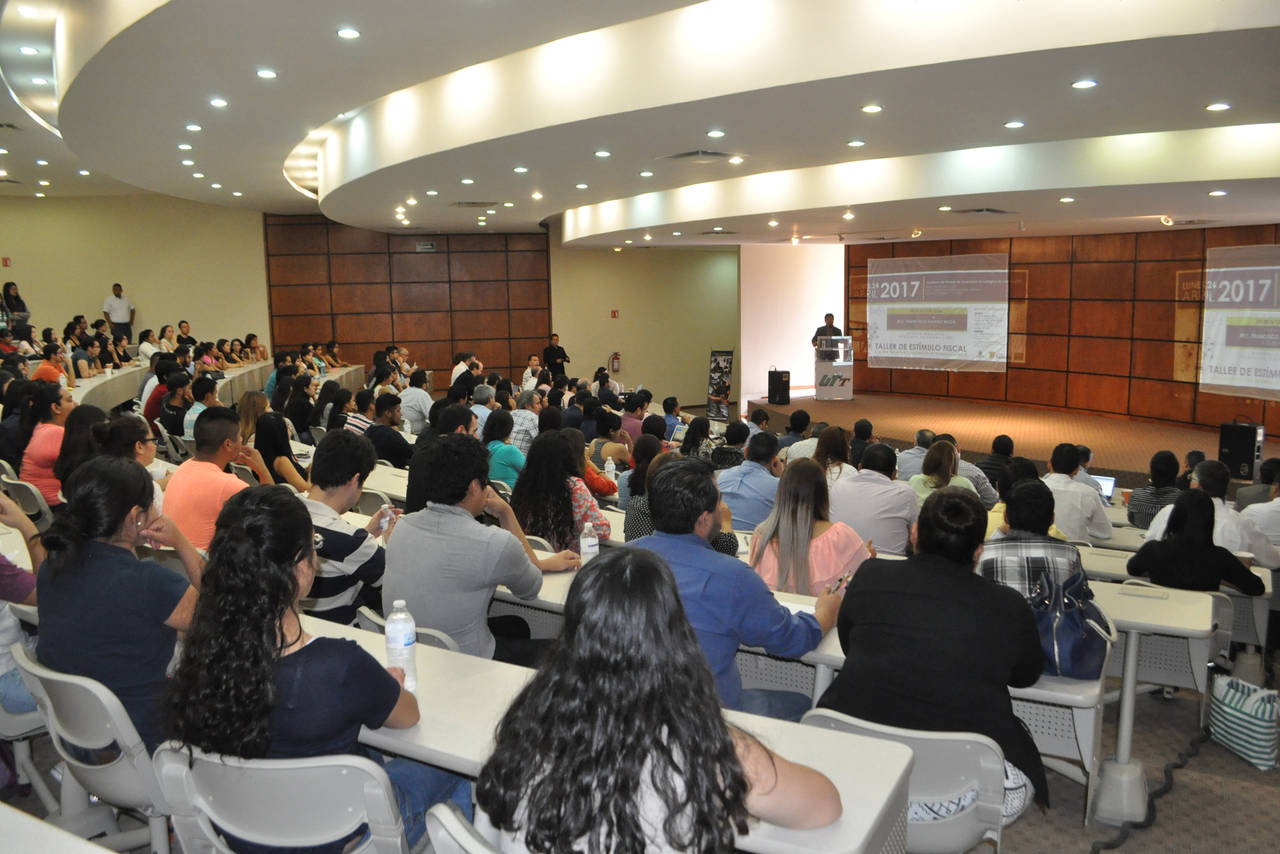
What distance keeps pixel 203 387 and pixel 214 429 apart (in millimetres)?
2586

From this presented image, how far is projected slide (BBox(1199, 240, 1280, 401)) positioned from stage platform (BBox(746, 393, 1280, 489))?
81 cm

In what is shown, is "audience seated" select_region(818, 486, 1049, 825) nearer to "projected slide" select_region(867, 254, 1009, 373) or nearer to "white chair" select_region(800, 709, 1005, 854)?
"white chair" select_region(800, 709, 1005, 854)

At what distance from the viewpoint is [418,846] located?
86.6 inches

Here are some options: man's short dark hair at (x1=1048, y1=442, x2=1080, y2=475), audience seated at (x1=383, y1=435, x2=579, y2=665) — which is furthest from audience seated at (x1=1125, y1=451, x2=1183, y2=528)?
audience seated at (x1=383, y1=435, x2=579, y2=665)

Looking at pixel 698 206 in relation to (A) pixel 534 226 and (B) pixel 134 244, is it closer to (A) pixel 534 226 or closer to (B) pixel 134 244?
(A) pixel 534 226

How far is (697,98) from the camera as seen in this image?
5480mm

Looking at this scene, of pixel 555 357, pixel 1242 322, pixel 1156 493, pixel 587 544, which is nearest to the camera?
pixel 587 544

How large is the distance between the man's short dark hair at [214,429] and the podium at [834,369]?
517 inches

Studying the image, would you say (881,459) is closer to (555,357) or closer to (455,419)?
(455,419)

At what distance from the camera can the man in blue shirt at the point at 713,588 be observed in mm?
2520

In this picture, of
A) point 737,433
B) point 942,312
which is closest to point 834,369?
point 942,312

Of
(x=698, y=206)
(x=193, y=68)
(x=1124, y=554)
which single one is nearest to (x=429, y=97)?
(x=193, y=68)

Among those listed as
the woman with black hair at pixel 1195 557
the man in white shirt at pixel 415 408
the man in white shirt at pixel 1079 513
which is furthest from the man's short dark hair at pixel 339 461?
the man in white shirt at pixel 415 408

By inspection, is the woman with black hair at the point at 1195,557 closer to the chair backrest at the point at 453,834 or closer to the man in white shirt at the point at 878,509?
the man in white shirt at the point at 878,509
